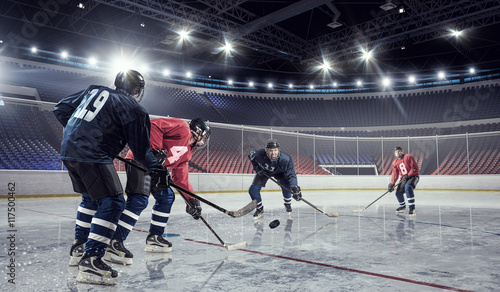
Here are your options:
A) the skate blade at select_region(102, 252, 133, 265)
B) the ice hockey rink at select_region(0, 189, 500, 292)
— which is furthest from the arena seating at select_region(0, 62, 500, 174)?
the skate blade at select_region(102, 252, 133, 265)

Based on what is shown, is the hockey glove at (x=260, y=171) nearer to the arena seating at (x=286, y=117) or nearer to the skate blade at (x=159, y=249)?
the skate blade at (x=159, y=249)

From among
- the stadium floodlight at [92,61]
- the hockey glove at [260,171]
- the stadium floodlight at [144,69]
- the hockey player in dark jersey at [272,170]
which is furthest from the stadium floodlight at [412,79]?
the hockey glove at [260,171]

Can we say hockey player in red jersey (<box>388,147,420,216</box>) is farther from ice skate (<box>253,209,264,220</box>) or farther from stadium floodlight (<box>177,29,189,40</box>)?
stadium floodlight (<box>177,29,189,40</box>)

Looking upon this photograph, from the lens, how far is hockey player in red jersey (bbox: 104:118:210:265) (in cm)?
269

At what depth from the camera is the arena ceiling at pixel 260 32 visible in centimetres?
1304

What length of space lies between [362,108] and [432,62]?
184 inches

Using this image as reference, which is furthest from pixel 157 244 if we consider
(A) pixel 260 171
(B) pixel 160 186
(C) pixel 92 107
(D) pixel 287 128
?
(D) pixel 287 128

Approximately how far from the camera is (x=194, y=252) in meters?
2.80

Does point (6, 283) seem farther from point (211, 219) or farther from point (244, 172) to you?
point (244, 172)

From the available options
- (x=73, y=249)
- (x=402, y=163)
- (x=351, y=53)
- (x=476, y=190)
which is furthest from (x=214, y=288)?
(x=351, y=53)

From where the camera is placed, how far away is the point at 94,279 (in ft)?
6.47

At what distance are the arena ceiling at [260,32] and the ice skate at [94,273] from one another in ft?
35.7

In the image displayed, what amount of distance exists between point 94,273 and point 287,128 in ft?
66.6

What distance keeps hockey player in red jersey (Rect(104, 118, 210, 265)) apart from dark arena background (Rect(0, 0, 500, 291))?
17 cm
